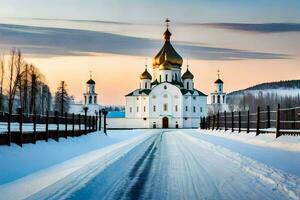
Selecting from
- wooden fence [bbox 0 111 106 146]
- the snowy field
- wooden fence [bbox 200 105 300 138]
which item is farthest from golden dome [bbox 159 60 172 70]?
the snowy field

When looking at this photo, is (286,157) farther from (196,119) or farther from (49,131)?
(196,119)

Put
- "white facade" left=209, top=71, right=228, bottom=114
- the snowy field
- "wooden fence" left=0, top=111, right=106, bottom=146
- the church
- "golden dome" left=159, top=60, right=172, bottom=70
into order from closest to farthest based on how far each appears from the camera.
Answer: the snowy field → "wooden fence" left=0, top=111, right=106, bottom=146 → the church → "golden dome" left=159, top=60, right=172, bottom=70 → "white facade" left=209, top=71, right=228, bottom=114

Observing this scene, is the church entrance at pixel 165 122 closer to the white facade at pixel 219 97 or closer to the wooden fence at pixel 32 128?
the white facade at pixel 219 97

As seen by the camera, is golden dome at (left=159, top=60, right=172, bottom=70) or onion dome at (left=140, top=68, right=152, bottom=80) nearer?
golden dome at (left=159, top=60, right=172, bottom=70)

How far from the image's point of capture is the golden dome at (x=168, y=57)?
126688 millimetres

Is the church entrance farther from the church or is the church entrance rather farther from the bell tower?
the bell tower

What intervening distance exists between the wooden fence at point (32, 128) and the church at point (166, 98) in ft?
300

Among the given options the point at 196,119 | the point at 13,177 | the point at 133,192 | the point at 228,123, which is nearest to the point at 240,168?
the point at 133,192

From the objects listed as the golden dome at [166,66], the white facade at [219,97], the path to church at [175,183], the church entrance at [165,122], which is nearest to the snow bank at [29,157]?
the path to church at [175,183]

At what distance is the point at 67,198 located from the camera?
918 cm

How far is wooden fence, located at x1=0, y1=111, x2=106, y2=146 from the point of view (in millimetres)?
16812

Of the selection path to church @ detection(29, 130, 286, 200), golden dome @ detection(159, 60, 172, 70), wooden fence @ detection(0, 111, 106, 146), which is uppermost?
golden dome @ detection(159, 60, 172, 70)

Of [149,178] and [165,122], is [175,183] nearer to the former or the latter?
[149,178]

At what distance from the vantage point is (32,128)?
2006cm
